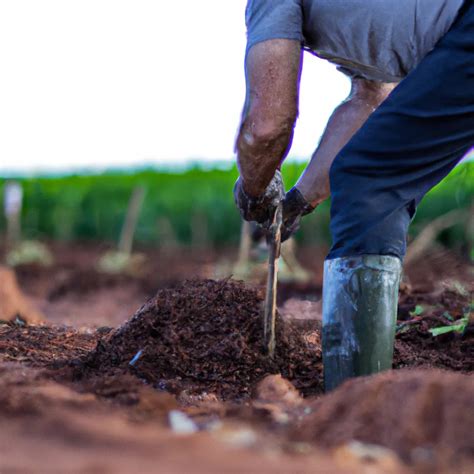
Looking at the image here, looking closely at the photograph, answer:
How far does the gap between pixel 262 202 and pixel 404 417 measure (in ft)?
3.95

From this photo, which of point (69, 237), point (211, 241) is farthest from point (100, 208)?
point (211, 241)

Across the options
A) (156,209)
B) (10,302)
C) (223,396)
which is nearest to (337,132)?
(223,396)

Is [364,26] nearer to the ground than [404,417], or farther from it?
farther from it

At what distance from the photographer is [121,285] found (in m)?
8.62

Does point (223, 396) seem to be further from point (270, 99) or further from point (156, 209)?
point (156, 209)

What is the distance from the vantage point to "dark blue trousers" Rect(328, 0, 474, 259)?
6.57ft

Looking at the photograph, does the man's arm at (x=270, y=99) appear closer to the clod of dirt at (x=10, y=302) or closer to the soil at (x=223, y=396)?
Result: the soil at (x=223, y=396)

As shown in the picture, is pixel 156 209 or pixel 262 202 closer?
pixel 262 202

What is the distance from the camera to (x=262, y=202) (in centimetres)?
252

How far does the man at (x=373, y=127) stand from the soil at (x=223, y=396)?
0.85 ft

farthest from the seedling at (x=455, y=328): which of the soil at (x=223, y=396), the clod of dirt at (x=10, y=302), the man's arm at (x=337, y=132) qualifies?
the clod of dirt at (x=10, y=302)

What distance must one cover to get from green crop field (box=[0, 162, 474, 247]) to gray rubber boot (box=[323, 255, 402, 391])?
30.2ft

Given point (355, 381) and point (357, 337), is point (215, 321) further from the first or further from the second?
point (355, 381)

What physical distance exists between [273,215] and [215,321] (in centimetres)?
44
